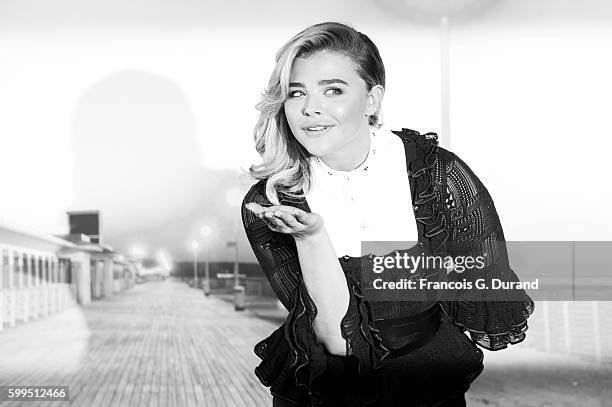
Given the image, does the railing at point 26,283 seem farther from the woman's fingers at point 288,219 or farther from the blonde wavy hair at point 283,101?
the woman's fingers at point 288,219

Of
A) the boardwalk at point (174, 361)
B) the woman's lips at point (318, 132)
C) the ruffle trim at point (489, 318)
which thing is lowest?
the boardwalk at point (174, 361)

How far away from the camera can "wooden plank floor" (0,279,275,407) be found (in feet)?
9.32

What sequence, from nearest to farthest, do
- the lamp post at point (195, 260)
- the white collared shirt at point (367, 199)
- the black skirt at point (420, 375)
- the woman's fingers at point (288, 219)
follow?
the woman's fingers at point (288, 219) < the black skirt at point (420, 375) < the white collared shirt at point (367, 199) < the lamp post at point (195, 260)

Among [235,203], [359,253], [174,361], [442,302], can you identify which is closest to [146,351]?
[174,361]

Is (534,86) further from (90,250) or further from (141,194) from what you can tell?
(90,250)

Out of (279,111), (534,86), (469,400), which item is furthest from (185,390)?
(534,86)

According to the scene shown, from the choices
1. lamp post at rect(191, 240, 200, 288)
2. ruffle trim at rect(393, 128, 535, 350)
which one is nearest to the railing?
lamp post at rect(191, 240, 200, 288)

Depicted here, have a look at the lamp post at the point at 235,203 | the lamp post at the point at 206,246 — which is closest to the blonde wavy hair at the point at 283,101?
the lamp post at the point at 235,203

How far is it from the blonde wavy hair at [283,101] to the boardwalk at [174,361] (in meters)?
1.42

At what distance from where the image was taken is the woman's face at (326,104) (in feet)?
5.35

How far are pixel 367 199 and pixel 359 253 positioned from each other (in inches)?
5.5

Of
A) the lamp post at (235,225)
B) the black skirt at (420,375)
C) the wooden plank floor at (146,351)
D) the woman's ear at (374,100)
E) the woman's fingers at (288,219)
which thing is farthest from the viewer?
the lamp post at (235,225)

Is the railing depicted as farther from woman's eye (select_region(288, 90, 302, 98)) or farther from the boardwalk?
woman's eye (select_region(288, 90, 302, 98))

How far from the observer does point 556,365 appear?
3.08 meters
